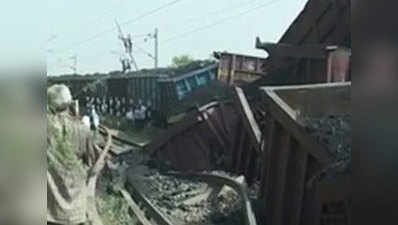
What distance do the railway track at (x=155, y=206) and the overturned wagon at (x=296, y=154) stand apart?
0.27m

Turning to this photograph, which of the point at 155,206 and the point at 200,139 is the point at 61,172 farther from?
the point at 200,139

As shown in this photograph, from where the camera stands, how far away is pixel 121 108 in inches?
965

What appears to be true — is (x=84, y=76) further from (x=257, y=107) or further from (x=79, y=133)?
(x=79, y=133)

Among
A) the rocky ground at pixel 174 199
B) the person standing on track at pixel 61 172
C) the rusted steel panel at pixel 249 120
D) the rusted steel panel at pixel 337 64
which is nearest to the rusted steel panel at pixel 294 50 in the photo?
the rusted steel panel at pixel 337 64

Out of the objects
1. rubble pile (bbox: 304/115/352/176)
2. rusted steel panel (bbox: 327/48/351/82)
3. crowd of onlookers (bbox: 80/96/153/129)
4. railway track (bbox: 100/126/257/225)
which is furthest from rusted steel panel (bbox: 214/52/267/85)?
rubble pile (bbox: 304/115/352/176)

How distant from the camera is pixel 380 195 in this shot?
122 centimetres

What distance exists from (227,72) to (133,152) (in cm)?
289

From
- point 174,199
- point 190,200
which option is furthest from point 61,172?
point 174,199

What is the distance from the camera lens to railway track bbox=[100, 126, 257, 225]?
273 inches

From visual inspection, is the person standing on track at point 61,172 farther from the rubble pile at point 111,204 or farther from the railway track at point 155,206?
the railway track at point 155,206

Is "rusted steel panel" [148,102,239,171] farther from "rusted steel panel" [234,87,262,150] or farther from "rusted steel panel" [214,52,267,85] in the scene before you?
"rusted steel panel" [214,52,267,85]

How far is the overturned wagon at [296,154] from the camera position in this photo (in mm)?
5336

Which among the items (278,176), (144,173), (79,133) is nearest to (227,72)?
(144,173)

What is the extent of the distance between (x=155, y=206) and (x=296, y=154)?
3347 millimetres
